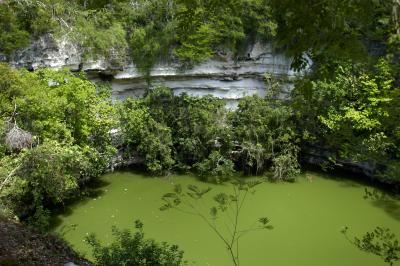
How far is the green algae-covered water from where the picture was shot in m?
7.85

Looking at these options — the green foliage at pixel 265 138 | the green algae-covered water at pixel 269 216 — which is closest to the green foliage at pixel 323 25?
the green algae-covered water at pixel 269 216

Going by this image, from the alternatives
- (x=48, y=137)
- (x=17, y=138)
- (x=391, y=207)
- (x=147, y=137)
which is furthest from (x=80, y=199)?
(x=391, y=207)

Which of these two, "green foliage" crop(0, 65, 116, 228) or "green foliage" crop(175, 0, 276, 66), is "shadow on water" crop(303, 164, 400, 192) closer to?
"green foliage" crop(175, 0, 276, 66)

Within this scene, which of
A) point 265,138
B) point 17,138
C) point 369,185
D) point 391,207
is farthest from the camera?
point 265,138

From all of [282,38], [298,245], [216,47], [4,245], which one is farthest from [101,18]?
[282,38]

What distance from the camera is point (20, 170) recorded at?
7719 millimetres

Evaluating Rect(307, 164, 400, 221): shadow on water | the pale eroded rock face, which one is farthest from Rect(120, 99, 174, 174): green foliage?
Rect(307, 164, 400, 221): shadow on water

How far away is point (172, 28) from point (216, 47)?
58.1 inches

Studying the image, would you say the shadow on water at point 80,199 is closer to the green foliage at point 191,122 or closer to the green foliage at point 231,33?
the green foliage at point 191,122

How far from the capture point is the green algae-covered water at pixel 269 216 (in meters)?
7.85

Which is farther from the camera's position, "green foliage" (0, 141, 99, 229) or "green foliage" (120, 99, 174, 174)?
"green foliage" (120, 99, 174, 174)

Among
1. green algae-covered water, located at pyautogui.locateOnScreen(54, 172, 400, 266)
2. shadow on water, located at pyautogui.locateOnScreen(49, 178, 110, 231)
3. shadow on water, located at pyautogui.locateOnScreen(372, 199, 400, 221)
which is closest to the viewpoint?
green algae-covered water, located at pyautogui.locateOnScreen(54, 172, 400, 266)

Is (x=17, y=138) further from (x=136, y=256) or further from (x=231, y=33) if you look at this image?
(x=231, y=33)

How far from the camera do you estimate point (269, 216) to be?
9.45 meters
